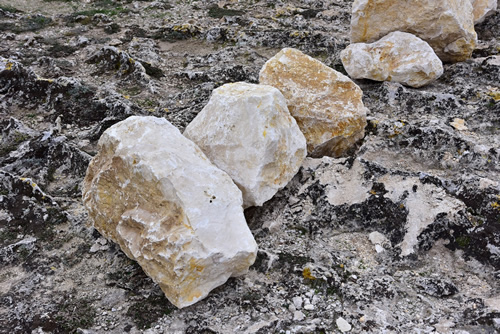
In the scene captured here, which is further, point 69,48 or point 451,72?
point 69,48

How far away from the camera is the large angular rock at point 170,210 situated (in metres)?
4.32

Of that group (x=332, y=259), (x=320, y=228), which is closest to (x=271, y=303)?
(x=332, y=259)

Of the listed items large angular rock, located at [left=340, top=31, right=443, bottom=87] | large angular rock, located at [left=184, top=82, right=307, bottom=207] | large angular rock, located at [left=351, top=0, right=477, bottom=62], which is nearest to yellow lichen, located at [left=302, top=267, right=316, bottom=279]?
large angular rock, located at [left=184, top=82, right=307, bottom=207]

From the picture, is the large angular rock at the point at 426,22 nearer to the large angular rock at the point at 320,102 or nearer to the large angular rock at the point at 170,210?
the large angular rock at the point at 320,102

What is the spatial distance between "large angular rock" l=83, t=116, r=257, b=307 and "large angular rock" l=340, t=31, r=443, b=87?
187 inches

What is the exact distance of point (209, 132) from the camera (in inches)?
224

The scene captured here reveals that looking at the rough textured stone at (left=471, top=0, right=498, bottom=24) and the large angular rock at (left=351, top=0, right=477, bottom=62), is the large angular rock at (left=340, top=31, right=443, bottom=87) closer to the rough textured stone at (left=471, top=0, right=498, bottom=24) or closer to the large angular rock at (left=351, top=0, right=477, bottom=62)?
the large angular rock at (left=351, top=0, right=477, bottom=62)

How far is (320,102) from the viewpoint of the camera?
674cm

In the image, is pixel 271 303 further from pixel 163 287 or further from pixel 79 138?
pixel 79 138

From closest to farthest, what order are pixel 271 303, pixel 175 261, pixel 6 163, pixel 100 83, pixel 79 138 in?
pixel 175 261, pixel 271 303, pixel 6 163, pixel 79 138, pixel 100 83

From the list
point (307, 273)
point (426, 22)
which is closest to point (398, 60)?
point (426, 22)

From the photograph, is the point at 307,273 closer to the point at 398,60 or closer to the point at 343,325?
the point at 343,325

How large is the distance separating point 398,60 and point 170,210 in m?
5.96

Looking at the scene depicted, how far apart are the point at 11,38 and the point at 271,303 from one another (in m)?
11.9
